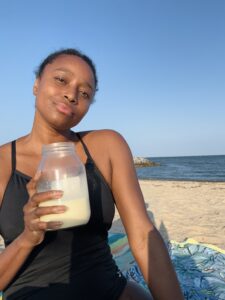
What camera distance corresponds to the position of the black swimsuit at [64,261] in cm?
164

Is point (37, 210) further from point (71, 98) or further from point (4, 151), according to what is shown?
point (4, 151)

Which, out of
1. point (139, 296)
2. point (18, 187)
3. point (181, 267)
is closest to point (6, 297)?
point (18, 187)

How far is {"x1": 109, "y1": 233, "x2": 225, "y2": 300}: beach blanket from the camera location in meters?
3.37

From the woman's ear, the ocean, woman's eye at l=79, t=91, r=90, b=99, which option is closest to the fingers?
woman's eye at l=79, t=91, r=90, b=99

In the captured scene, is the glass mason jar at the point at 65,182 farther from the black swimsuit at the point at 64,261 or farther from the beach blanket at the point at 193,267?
the beach blanket at the point at 193,267

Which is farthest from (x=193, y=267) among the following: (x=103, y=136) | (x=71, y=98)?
(x=71, y=98)

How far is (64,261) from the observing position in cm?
167

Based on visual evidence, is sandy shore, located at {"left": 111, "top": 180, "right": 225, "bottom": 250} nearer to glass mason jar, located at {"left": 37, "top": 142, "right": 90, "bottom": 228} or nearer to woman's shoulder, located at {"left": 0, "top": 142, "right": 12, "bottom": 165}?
woman's shoulder, located at {"left": 0, "top": 142, "right": 12, "bottom": 165}

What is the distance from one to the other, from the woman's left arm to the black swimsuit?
122 mm

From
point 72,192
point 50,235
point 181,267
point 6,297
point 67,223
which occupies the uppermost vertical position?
point 72,192

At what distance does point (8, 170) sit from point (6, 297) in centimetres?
72

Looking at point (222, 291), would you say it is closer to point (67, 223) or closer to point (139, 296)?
point (139, 296)

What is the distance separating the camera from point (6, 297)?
5.59 ft

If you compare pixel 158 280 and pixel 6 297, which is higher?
pixel 158 280
